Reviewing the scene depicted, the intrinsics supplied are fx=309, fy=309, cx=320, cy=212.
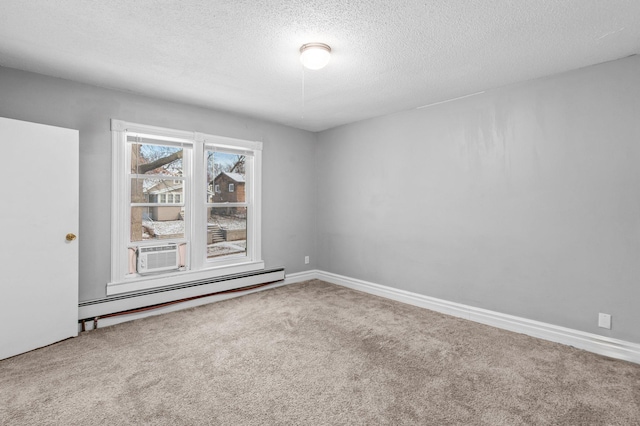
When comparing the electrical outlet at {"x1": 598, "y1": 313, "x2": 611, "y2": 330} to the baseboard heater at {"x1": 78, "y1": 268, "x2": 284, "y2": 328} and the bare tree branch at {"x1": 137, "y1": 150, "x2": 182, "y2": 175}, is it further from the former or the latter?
the bare tree branch at {"x1": 137, "y1": 150, "x2": 182, "y2": 175}

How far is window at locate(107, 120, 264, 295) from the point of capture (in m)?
3.44

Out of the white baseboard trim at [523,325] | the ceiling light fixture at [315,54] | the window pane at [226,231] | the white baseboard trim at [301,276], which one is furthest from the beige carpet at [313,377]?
the ceiling light fixture at [315,54]

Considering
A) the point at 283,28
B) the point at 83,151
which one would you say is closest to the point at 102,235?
the point at 83,151

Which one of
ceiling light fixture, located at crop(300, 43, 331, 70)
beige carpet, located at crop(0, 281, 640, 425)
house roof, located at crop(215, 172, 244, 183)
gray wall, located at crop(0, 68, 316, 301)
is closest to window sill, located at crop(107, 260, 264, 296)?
gray wall, located at crop(0, 68, 316, 301)

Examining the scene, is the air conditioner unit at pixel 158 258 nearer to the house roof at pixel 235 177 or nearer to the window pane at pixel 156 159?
the window pane at pixel 156 159

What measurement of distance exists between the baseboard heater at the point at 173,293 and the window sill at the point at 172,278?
0.16 feet

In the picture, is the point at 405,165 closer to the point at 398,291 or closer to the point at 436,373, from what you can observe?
the point at 398,291

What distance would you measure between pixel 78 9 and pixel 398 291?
416 centimetres

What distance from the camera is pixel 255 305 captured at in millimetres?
3928

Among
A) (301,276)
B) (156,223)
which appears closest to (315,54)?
(156,223)

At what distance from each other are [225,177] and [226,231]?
30.3 inches

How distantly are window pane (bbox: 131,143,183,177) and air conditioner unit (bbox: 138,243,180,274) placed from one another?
90 centimetres

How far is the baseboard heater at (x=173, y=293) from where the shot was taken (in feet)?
10.5

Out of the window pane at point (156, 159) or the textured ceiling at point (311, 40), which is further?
the window pane at point (156, 159)
